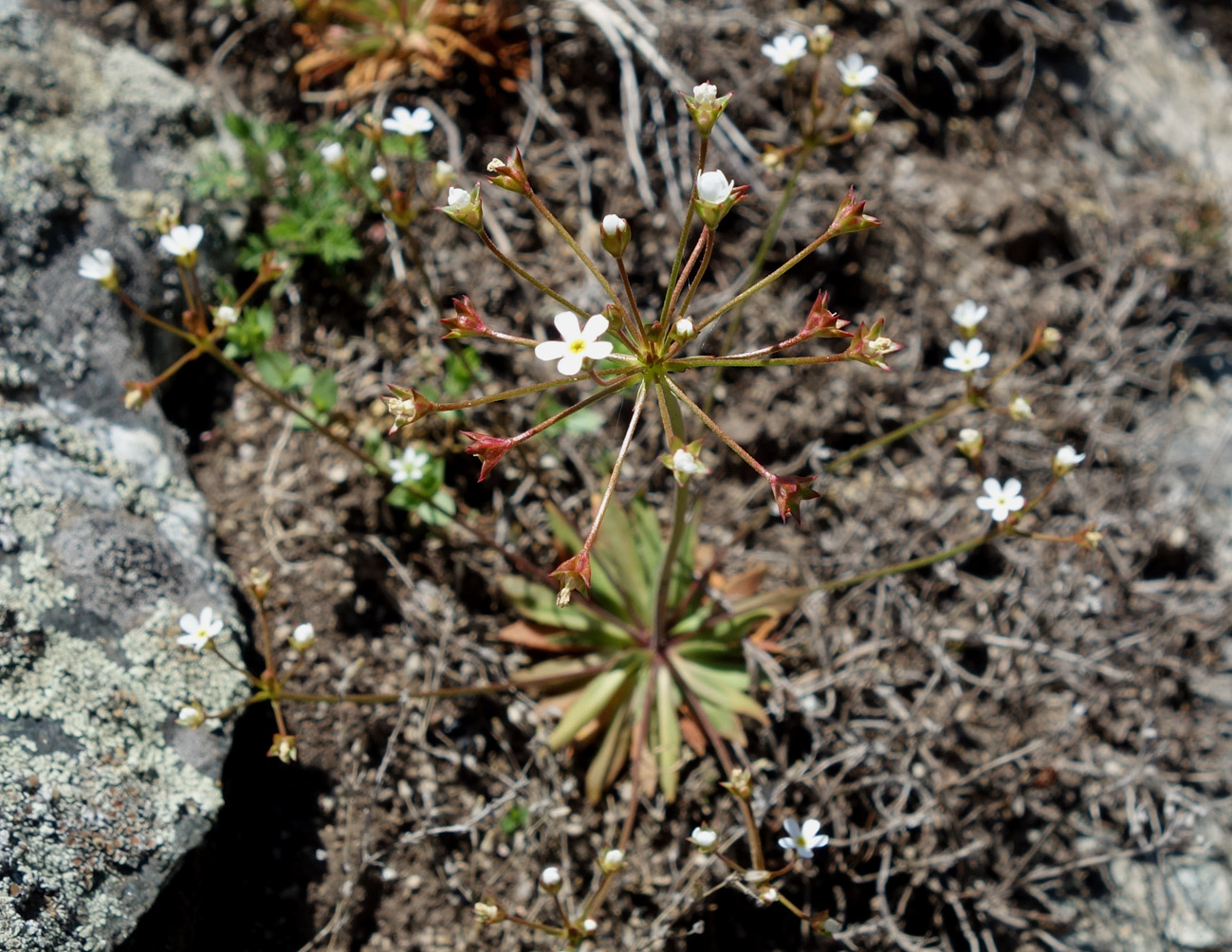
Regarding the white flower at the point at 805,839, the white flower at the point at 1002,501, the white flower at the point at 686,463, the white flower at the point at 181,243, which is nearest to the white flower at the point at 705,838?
the white flower at the point at 805,839

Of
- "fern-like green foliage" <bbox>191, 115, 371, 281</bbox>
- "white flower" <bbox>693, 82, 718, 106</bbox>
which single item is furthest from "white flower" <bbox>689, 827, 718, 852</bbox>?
"fern-like green foliage" <bbox>191, 115, 371, 281</bbox>

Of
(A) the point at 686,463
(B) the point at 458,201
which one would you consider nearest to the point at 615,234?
(B) the point at 458,201

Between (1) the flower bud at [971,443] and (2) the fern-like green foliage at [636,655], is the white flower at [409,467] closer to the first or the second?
(2) the fern-like green foliage at [636,655]

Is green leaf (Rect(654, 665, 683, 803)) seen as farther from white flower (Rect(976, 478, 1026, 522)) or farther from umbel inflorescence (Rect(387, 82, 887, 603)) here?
white flower (Rect(976, 478, 1026, 522))

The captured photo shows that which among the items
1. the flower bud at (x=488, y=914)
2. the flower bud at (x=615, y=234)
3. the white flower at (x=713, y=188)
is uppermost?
the white flower at (x=713, y=188)

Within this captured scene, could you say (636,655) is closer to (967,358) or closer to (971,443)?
(971,443)

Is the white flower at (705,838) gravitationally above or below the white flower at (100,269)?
below
